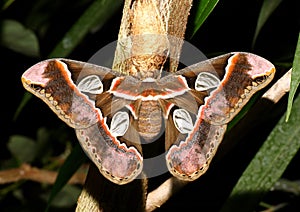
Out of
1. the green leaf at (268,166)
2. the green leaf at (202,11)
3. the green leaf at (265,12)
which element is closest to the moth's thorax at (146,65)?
the green leaf at (202,11)

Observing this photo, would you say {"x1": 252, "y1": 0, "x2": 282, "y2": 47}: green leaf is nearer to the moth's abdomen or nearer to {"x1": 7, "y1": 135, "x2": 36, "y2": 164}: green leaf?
the moth's abdomen

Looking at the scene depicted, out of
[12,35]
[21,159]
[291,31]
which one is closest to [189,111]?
[291,31]

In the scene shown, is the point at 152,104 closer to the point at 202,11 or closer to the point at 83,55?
the point at 202,11

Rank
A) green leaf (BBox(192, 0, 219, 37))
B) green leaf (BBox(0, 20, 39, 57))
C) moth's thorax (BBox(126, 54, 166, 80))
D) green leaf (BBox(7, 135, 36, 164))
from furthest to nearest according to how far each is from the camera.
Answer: green leaf (BBox(7, 135, 36, 164))
green leaf (BBox(0, 20, 39, 57))
green leaf (BBox(192, 0, 219, 37))
moth's thorax (BBox(126, 54, 166, 80))

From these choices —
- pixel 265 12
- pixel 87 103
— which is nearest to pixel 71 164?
pixel 87 103

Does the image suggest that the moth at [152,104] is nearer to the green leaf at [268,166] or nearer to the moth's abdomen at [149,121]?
the moth's abdomen at [149,121]

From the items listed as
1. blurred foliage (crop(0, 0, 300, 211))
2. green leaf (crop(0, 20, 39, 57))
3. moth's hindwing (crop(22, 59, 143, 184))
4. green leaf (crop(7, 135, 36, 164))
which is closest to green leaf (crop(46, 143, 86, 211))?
moth's hindwing (crop(22, 59, 143, 184))
